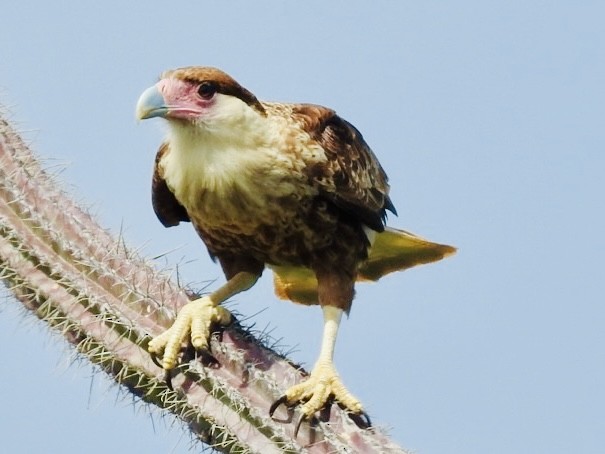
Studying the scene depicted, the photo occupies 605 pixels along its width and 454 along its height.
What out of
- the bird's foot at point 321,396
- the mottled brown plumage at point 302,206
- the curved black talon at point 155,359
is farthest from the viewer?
the mottled brown plumage at point 302,206

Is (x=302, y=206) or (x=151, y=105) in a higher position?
(x=302, y=206)

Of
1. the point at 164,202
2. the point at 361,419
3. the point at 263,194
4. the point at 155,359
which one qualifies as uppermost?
the point at 263,194

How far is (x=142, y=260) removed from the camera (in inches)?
179

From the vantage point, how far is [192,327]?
450cm

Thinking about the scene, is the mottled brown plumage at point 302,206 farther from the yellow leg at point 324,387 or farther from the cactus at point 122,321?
the cactus at point 122,321

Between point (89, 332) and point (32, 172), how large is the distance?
73cm

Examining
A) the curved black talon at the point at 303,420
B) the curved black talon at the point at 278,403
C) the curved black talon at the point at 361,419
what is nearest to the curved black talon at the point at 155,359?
the curved black talon at the point at 278,403

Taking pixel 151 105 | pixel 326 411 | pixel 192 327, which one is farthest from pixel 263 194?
pixel 326 411

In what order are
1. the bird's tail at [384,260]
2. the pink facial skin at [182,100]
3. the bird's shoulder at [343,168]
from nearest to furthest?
the pink facial skin at [182,100] → the bird's shoulder at [343,168] → the bird's tail at [384,260]

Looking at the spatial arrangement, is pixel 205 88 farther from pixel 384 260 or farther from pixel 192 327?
pixel 384 260

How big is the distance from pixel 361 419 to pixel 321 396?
210 mm

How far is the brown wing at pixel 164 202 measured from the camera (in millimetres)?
5457

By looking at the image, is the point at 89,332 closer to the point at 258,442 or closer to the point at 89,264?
the point at 89,264

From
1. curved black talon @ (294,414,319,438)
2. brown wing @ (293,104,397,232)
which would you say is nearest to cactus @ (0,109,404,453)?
curved black talon @ (294,414,319,438)
